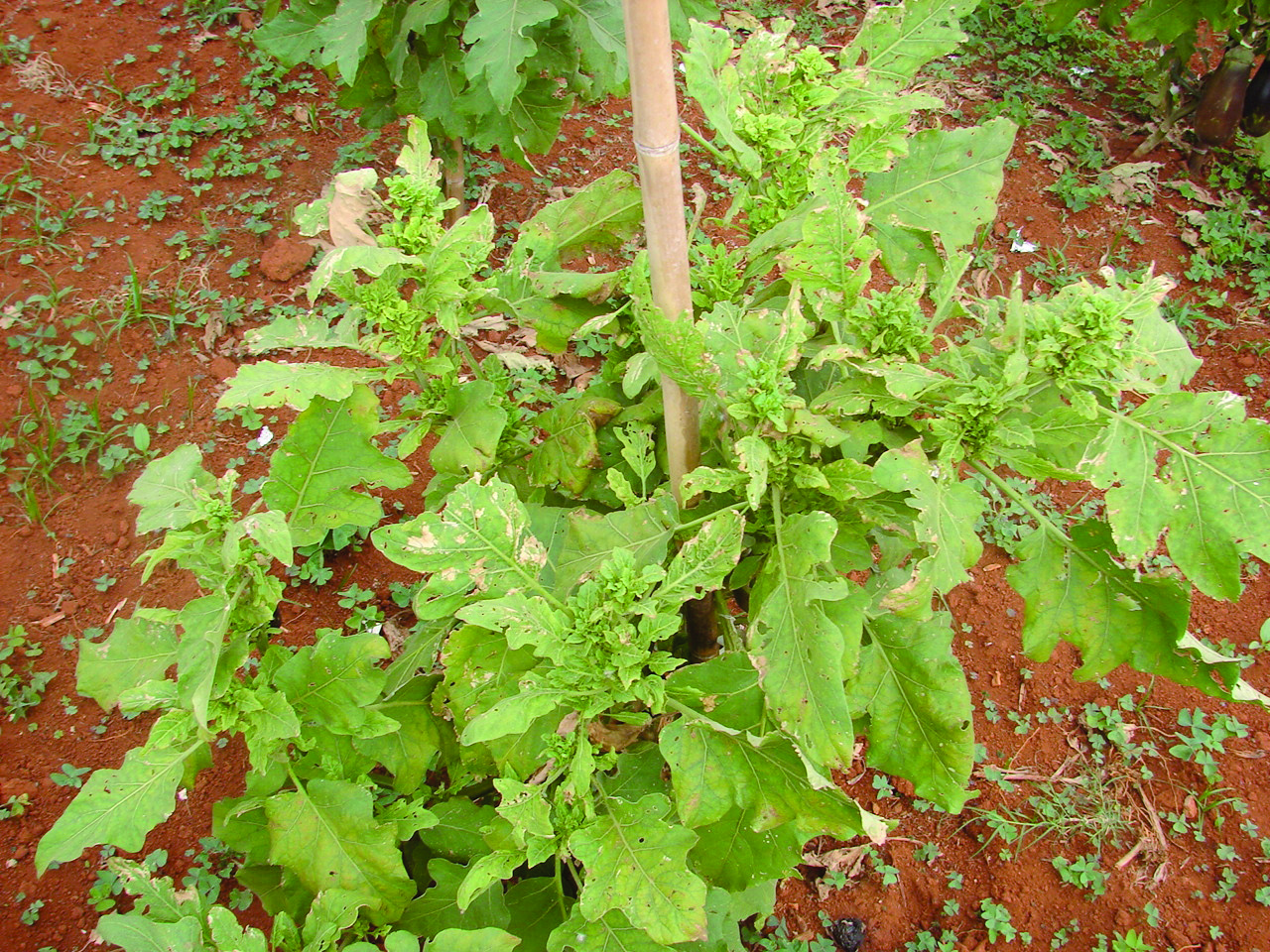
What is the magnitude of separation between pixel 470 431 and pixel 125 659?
986mm

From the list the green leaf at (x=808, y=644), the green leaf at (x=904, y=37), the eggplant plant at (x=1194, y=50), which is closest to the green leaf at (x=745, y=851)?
the green leaf at (x=808, y=644)

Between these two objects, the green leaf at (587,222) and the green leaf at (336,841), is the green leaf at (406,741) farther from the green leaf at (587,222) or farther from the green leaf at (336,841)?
the green leaf at (587,222)

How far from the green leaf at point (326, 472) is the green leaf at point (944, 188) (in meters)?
1.27

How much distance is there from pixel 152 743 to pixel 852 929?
2166 millimetres

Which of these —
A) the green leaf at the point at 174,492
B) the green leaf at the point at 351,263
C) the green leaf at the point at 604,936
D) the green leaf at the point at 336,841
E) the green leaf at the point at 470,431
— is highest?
the green leaf at the point at 351,263

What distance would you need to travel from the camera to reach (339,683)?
2096mm

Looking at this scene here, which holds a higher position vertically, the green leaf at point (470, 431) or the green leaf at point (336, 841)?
the green leaf at point (470, 431)

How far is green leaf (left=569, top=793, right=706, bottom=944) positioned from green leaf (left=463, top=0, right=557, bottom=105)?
7.49ft

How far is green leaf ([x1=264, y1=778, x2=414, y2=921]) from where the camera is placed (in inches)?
83.7

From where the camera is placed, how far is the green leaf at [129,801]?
73.5 inches

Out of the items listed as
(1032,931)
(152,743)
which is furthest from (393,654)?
(1032,931)

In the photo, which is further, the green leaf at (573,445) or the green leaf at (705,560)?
the green leaf at (573,445)

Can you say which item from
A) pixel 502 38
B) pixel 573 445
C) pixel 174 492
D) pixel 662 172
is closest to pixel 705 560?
pixel 573 445

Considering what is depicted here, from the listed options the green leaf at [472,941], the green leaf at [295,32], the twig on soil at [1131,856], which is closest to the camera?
the green leaf at [472,941]
